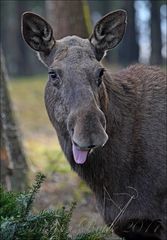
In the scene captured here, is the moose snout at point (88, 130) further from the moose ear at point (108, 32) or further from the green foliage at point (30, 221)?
the moose ear at point (108, 32)

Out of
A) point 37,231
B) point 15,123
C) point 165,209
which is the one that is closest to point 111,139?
point 165,209

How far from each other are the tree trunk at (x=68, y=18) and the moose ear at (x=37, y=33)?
11.5 feet

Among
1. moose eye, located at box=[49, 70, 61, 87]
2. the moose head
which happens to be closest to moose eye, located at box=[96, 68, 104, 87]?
the moose head

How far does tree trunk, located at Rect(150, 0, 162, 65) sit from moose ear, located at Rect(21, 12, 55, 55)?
24.5 metres

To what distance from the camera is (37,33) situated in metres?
6.52

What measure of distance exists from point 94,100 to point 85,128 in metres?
0.45

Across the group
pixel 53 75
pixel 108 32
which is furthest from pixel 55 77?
pixel 108 32

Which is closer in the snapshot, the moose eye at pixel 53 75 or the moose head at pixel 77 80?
the moose head at pixel 77 80

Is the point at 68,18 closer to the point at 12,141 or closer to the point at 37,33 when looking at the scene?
the point at 12,141

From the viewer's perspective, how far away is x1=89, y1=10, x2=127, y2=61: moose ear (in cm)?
650

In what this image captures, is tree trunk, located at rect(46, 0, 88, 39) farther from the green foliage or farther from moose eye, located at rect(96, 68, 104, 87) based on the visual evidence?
the green foliage

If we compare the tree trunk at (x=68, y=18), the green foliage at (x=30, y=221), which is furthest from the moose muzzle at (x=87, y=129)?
the tree trunk at (x=68, y=18)

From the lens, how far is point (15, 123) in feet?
32.4

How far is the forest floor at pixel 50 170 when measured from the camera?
30.5 ft
